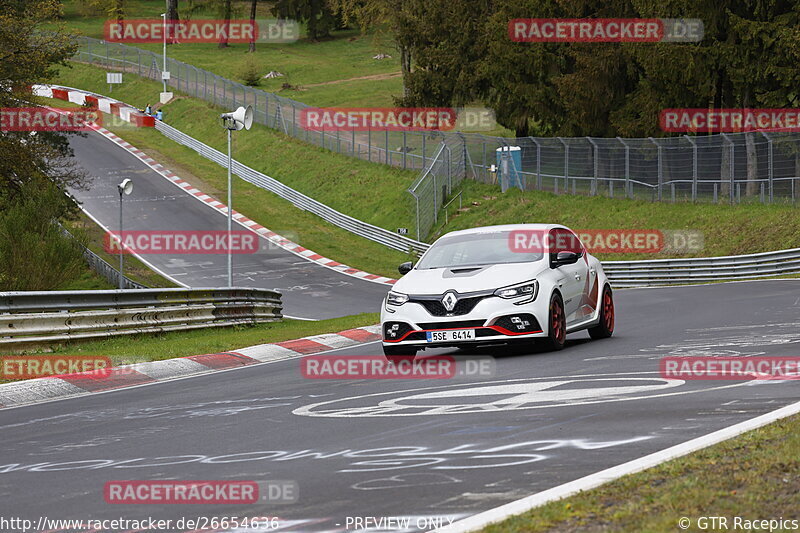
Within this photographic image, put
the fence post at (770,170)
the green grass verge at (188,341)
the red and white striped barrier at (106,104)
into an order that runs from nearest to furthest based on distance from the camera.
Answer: the green grass verge at (188,341)
the fence post at (770,170)
the red and white striped barrier at (106,104)

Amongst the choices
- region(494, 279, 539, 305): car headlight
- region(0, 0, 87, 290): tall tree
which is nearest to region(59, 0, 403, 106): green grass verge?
region(0, 0, 87, 290): tall tree

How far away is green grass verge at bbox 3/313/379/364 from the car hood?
3934 millimetres

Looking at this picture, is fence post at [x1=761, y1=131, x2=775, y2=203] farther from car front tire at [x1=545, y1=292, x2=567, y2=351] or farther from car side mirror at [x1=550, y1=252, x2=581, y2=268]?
car front tire at [x1=545, y1=292, x2=567, y2=351]

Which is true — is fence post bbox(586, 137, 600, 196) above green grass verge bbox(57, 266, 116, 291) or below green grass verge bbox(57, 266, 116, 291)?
above

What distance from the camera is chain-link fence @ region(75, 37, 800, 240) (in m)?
37.4

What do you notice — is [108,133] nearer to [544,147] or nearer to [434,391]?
[544,147]

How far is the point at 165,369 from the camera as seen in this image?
15031mm

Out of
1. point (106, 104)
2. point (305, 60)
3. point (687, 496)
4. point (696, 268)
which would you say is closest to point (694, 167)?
point (696, 268)

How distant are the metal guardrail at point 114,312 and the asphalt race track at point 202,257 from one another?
8.36 m

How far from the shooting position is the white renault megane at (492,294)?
13438 millimetres

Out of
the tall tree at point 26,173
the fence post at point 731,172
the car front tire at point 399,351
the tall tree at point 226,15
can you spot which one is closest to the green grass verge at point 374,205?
the fence post at point 731,172

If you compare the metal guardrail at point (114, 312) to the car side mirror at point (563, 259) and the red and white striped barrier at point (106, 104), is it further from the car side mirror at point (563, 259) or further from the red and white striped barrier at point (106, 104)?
the red and white striped barrier at point (106, 104)

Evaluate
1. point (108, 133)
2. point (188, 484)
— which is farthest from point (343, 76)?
point (188, 484)

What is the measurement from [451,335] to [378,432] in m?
4.96
